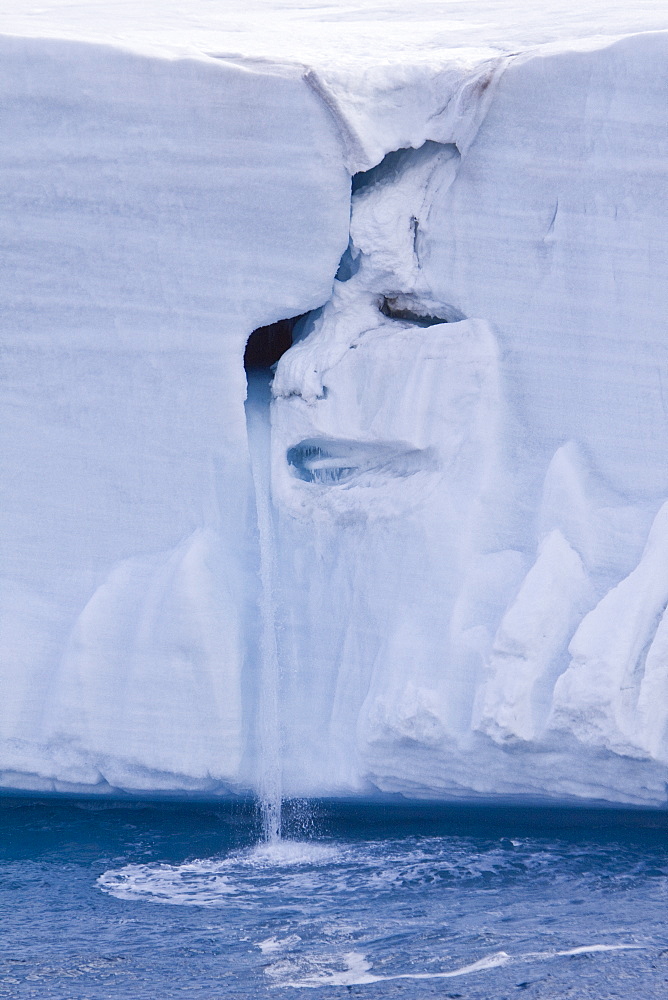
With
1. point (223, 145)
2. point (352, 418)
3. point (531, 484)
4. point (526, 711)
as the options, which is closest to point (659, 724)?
point (526, 711)

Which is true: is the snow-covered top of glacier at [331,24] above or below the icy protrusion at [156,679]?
above

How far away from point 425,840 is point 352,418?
1393 mm

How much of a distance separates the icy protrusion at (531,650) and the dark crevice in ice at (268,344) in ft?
4.70

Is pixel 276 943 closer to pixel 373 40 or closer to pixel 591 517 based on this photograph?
pixel 591 517

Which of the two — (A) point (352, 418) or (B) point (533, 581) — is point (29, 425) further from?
(B) point (533, 581)

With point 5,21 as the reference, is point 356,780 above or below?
below

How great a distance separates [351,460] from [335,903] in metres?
1.48

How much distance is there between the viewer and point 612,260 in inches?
156

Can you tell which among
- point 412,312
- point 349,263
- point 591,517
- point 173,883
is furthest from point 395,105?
point 173,883

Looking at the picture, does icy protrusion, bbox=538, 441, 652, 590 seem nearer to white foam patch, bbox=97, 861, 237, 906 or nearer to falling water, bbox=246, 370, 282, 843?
falling water, bbox=246, 370, 282, 843

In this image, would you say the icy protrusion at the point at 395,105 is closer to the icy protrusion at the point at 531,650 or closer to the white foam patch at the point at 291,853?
the icy protrusion at the point at 531,650

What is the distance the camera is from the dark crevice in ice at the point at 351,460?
4.24 m

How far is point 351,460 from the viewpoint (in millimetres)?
4371

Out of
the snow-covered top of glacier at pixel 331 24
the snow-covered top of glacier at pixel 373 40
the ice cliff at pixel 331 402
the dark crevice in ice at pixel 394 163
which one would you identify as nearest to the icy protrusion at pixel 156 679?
the ice cliff at pixel 331 402
